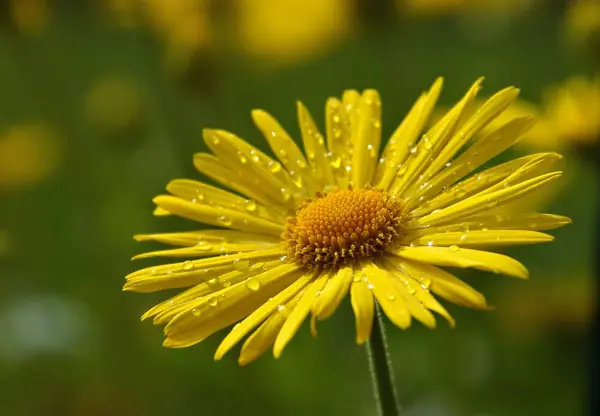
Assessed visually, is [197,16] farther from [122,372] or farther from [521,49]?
[521,49]

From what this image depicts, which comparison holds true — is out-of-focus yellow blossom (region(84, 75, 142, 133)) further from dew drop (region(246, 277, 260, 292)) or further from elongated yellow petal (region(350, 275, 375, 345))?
elongated yellow petal (region(350, 275, 375, 345))

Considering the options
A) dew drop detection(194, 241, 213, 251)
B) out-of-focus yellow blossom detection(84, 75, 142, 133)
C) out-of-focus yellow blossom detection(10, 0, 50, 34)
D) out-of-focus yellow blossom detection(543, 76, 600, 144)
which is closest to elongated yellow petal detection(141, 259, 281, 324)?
dew drop detection(194, 241, 213, 251)

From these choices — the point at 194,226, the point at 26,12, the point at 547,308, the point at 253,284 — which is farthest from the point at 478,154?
the point at 26,12

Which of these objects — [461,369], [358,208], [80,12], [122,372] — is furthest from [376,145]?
[80,12]

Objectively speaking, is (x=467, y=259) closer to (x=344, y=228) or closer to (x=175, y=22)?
(x=344, y=228)

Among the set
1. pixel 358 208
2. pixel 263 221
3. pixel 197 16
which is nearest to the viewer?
pixel 358 208
